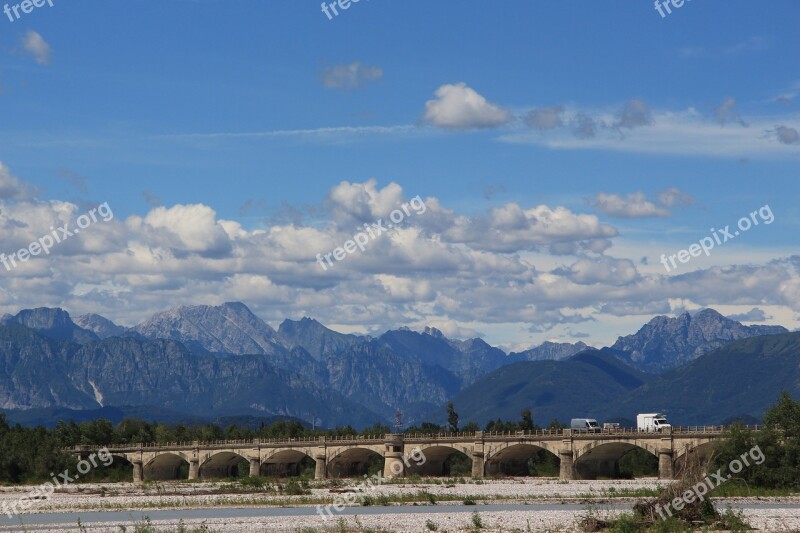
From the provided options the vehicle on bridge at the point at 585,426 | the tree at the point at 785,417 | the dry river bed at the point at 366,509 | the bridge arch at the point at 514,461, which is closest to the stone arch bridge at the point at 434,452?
the bridge arch at the point at 514,461

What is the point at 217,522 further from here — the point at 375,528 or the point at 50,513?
the point at 50,513

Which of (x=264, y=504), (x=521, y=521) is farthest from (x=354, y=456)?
(x=521, y=521)

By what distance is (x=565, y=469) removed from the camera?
139 m

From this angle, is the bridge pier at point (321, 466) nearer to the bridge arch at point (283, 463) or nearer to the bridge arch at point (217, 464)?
the bridge arch at point (283, 463)

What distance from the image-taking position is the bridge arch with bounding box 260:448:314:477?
182m

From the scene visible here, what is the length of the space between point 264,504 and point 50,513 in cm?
Result: 1791

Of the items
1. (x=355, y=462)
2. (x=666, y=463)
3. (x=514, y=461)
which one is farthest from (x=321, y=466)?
(x=666, y=463)

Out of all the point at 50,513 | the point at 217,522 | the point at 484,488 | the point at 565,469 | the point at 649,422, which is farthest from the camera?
the point at 649,422

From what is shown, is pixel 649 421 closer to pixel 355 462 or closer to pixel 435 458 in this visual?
pixel 435 458

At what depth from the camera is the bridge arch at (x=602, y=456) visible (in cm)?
13500

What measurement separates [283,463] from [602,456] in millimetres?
62831

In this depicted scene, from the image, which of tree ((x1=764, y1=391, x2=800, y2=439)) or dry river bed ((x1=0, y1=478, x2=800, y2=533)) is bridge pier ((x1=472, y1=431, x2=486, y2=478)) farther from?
tree ((x1=764, y1=391, x2=800, y2=439))

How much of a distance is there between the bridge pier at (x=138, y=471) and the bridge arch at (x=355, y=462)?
39.4m

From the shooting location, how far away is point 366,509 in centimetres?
9094
